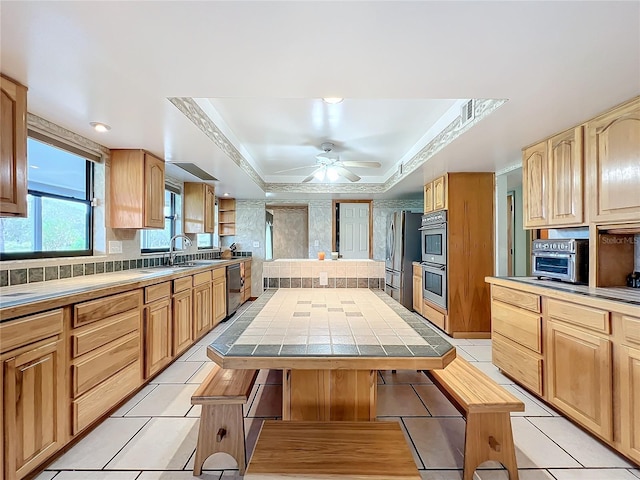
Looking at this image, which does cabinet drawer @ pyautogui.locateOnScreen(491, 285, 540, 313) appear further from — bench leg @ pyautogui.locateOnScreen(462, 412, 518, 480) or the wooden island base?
the wooden island base

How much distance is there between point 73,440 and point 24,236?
54.6 inches

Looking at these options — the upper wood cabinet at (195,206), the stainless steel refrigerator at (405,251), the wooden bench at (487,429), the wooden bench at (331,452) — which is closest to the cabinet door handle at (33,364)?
the wooden bench at (331,452)

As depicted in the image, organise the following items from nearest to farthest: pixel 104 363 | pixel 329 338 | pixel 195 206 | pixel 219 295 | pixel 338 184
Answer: pixel 329 338 → pixel 104 363 → pixel 219 295 → pixel 195 206 → pixel 338 184

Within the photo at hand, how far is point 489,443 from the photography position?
4.96 feet

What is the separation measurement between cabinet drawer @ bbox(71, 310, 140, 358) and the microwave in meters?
3.21

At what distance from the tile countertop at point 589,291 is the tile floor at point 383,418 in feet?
2.74

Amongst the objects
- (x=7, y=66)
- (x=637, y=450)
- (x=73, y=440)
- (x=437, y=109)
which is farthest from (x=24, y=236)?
(x=637, y=450)

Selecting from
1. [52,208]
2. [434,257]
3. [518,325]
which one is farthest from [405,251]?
[52,208]

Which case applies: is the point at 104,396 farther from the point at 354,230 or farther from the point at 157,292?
the point at 354,230

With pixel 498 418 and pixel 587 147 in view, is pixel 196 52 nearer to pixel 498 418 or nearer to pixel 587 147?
pixel 498 418

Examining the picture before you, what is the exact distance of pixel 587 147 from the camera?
221 cm

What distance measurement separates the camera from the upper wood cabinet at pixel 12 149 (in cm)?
165

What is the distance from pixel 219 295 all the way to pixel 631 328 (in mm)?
4056

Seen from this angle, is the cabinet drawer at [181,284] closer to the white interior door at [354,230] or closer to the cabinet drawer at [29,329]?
the cabinet drawer at [29,329]
